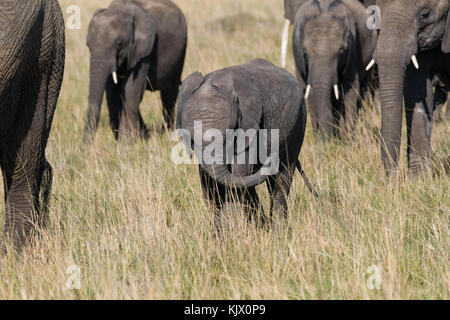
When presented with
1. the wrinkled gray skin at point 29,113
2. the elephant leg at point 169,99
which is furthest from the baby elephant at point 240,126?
the elephant leg at point 169,99

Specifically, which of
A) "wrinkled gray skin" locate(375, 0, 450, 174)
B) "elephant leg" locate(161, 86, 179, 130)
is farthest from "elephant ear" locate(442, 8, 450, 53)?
"elephant leg" locate(161, 86, 179, 130)

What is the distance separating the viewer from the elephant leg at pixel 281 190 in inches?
213

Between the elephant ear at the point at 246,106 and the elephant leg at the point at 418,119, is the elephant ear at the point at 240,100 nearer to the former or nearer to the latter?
the elephant ear at the point at 246,106

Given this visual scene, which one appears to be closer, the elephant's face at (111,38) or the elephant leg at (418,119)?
the elephant leg at (418,119)

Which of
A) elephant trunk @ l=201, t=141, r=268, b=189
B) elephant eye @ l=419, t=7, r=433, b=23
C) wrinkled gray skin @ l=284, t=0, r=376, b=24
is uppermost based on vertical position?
wrinkled gray skin @ l=284, t=0, r=376, b=24

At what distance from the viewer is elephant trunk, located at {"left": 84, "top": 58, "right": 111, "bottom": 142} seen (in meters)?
9.24

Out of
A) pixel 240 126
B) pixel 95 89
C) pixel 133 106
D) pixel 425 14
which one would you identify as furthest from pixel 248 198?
pixel 133 106

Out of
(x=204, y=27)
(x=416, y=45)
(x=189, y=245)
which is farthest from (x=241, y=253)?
(x=204, y=27)

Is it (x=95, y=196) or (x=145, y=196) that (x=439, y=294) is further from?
(x=95, y=196)

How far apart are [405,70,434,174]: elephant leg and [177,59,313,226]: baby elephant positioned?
1.79 meters

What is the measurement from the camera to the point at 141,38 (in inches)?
406

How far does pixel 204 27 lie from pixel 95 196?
11085 millimetres

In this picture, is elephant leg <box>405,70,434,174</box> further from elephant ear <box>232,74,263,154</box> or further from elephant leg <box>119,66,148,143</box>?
elephant leg <box>119,66,148,143</box>

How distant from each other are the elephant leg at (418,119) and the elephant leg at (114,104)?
415 centimetres
